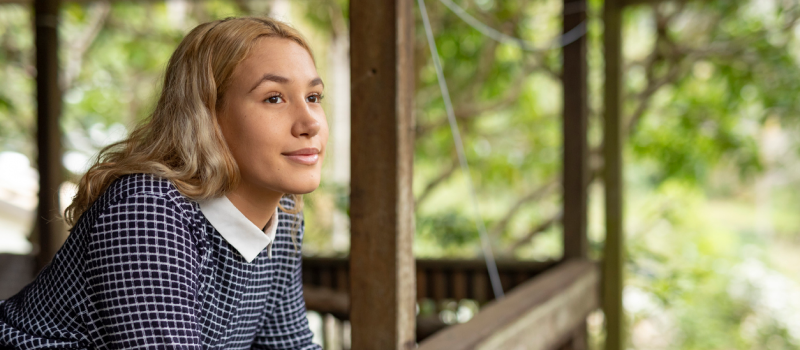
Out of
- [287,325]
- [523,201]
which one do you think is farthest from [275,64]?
[523,201]

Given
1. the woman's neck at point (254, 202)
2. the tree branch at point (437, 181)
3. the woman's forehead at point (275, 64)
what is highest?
the woman's forehead at point (275, 64)

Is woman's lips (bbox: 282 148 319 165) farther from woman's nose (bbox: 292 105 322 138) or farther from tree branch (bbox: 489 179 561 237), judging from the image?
tree branch (bbox: 489 179 561 237)

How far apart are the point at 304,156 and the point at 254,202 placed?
117mm

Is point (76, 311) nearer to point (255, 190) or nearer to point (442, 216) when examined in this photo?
point (255, 190)

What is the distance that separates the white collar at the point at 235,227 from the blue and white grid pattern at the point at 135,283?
1cm

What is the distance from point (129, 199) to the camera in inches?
32.6

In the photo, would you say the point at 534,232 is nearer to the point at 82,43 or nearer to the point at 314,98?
the point at 314,98

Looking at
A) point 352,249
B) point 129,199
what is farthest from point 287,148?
point 352,249

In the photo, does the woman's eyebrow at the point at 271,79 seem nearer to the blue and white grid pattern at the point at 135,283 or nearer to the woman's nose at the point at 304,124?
the woman's nose at the point at 304,124

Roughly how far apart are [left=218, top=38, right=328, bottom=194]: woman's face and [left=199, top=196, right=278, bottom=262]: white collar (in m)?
0.05

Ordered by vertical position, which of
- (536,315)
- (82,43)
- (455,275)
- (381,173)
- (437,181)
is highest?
(82,43)

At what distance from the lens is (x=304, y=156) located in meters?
0.93

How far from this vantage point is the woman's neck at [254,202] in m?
0.96

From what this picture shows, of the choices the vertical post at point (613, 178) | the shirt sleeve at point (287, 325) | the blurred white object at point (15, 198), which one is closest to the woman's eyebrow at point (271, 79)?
the shirt sleeve at point (287, 325)
